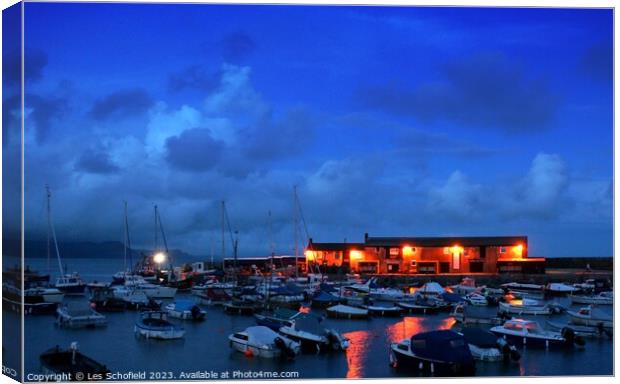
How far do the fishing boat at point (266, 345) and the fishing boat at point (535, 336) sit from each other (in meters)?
6.23

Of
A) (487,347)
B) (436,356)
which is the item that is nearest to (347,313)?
(487,347)

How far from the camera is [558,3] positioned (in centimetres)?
1180

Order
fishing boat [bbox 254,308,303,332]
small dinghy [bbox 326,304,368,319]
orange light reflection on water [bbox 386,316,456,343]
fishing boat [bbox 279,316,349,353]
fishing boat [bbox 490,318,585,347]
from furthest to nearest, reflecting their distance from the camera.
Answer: small dinghy [bbox 326,304,368,319]
orange light reflection on water [bbox 386,316,456,343]
fishing boat [bbox 254,308,303,332]
fishing boat [bbox 490,318,585,347]
fishing boat [bbox 279,316,349,353]

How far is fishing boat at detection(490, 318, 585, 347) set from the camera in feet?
61.7

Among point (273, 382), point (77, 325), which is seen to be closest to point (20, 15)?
point (273, 382)

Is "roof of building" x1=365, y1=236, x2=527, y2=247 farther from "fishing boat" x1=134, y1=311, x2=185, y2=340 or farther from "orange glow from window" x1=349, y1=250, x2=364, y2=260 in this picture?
"fishing boat" x1=134, y1=311, x2=185, y2=340

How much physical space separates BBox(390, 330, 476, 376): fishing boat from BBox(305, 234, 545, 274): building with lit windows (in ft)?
83.1

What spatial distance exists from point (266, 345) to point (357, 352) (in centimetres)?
284

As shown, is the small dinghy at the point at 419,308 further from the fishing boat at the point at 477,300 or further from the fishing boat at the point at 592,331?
the fishing boat at the point at 592,331

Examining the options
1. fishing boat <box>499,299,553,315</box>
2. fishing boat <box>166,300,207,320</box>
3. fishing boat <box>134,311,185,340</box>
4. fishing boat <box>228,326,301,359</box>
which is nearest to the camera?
fishing boat <box>228,326,301,359</box>

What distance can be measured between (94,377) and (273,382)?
9.42ft

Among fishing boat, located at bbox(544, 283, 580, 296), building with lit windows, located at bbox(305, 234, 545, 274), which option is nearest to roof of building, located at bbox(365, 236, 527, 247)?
building with lit windows, located at bbox(305, 234, 545, 274)

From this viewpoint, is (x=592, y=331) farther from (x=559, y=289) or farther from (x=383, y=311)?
(x=559, y=289)

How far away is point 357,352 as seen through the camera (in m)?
18.2
